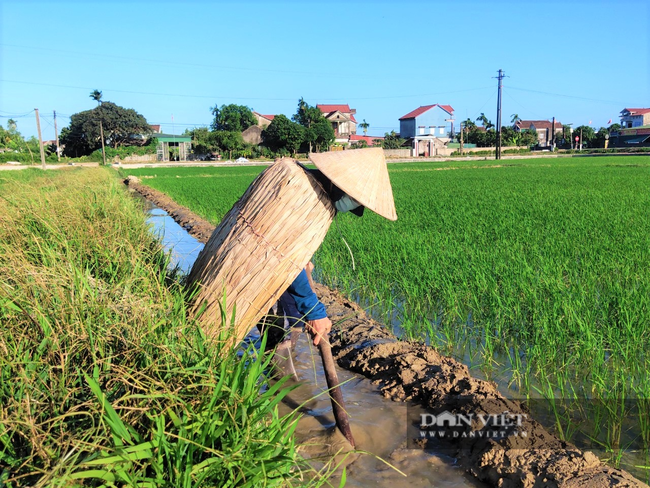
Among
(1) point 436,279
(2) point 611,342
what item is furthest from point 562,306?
(1) point 436,279

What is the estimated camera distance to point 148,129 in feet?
156

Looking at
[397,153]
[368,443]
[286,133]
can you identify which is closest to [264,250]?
[368,443]

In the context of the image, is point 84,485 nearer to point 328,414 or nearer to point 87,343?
point 87,343

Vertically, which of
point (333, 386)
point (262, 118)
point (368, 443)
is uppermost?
point (262, 118)

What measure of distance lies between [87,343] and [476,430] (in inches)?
63.9

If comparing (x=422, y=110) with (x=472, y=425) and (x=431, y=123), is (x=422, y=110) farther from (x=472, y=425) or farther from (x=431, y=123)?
(x=472, y=425)

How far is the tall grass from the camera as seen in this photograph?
1.27 metres

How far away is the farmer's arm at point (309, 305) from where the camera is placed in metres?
2.19

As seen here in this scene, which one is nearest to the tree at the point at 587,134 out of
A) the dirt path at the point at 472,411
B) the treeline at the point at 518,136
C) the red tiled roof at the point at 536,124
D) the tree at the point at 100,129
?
the treeline at the point at 518,136

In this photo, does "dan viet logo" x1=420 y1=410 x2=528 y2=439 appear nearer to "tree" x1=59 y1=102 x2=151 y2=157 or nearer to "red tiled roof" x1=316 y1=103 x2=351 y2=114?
"tree" x1=59 y1=102 x2=151 y2=157

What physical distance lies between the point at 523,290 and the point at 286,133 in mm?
40421

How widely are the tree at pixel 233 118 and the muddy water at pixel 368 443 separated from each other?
50.9 metres

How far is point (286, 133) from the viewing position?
42.6 meters

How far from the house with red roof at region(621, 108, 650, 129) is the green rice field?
7410 centimetres
